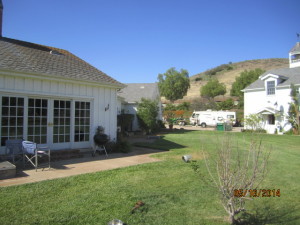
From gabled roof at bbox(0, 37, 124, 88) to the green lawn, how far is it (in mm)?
4267

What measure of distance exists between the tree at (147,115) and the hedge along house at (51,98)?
9.30 m

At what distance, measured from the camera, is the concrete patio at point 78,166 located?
591 cm

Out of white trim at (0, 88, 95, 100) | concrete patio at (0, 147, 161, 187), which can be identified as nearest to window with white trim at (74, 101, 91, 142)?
white trim at (0, 88, 95, 100)

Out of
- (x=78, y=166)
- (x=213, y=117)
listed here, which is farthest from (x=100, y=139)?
(x=213, y=117)

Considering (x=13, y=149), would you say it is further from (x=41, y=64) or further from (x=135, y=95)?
(x=135, y=95)

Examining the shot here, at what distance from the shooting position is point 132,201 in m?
4.59

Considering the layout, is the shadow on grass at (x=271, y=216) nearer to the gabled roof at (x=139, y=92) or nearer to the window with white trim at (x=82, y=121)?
the window with white trim at (x=82, y=121)

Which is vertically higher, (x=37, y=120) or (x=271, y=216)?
(x=37, y=120)


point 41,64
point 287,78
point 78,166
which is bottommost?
point 78,166

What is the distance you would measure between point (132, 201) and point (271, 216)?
2.53 metres

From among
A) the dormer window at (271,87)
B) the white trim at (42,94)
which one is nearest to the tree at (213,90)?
the dormer window at (271,87)

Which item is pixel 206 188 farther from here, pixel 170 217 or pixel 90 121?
pixel 90 121

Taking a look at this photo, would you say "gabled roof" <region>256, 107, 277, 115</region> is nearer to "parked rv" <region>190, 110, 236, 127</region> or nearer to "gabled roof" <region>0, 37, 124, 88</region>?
"parked rv" <region>190, 110, 236, 127</region>

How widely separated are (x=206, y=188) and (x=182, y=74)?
5208 cm
